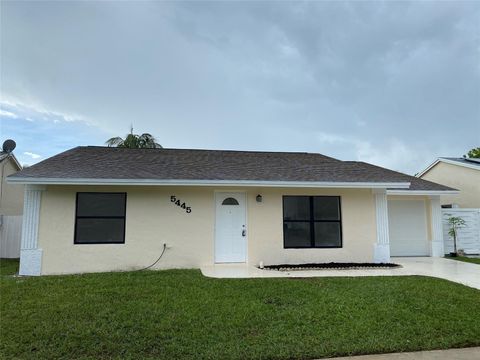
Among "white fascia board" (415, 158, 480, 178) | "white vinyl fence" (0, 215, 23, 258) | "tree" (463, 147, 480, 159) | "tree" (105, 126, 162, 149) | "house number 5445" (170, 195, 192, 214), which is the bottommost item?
"white vinyl fence" (0, 215, 23, 258)

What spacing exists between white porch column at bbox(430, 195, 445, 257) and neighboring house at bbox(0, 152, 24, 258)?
15.5m

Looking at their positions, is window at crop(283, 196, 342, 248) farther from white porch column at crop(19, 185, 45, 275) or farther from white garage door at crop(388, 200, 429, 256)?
white porch column at crop(19, 185, 45, 275)

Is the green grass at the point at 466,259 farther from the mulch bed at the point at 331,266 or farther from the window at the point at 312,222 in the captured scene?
the window at the point at 312,222

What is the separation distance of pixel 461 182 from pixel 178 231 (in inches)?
560

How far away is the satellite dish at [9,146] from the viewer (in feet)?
49.9

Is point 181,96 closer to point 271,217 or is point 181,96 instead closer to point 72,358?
point 271,217

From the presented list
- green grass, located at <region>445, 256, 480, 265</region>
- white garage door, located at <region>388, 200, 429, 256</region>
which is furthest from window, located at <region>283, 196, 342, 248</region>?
green grass, located at <region>445, 256, 480, 265</region>

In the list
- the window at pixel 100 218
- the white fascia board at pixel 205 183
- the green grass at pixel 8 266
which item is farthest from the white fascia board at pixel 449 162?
the green grass at pixel 8 266

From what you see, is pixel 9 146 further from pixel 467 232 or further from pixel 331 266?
pixel 467 232

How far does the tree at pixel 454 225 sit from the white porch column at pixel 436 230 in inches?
29.8

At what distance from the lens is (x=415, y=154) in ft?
75.5

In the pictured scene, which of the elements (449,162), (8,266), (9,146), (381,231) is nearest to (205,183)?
(381,231)

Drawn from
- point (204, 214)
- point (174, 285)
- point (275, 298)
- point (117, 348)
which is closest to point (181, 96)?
point (204, 214)

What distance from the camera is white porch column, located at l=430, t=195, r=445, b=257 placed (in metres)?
12.5
